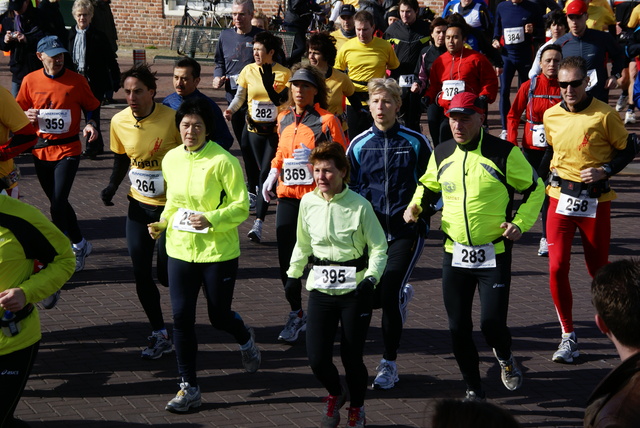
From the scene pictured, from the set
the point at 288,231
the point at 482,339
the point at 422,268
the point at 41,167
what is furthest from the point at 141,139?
the point at 422,268

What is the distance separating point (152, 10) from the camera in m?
29.5

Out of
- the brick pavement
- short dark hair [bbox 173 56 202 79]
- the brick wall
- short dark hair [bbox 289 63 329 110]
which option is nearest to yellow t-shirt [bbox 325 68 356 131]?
the brick pavement

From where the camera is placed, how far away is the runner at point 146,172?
7.34m

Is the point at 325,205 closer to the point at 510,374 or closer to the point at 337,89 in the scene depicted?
the point at 510,374

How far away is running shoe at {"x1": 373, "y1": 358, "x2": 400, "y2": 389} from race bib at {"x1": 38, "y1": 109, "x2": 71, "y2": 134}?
151 inches

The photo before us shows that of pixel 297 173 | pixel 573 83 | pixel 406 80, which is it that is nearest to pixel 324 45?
pixel 297 173

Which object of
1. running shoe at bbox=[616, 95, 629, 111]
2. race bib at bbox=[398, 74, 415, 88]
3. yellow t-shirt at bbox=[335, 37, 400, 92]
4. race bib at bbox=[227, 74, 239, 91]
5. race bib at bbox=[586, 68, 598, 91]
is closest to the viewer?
race bib at bbox=[586, 68, 598, 91]

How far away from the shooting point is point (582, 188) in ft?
24.4

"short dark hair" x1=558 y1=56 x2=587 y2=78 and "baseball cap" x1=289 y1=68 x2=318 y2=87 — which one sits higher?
"short dark hair" x1=558 y1=56 x2=587 y2=78

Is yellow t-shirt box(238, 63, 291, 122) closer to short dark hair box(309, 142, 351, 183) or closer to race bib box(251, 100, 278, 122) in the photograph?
race bib box(251, 100, 278, 122)

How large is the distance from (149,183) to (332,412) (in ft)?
7.23

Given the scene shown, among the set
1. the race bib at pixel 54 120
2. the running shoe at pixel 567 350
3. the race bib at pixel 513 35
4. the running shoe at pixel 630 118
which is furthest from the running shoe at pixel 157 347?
the running shoe at pixel 630 118

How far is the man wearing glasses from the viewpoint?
7406 millimetres

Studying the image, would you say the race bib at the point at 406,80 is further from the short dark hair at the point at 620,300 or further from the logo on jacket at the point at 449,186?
the short dark hair at the point at 620,300
